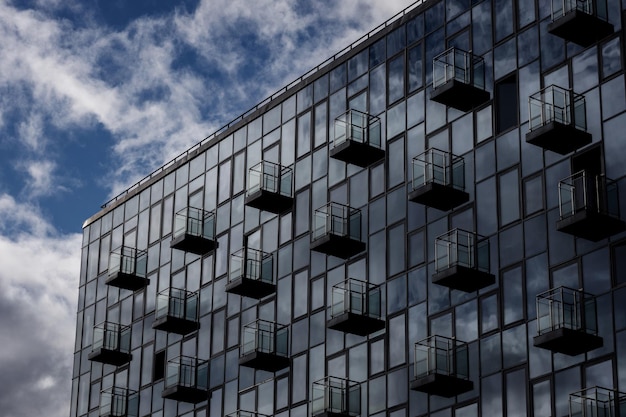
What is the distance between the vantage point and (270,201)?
56.9m

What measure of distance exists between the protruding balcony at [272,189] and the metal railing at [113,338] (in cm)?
1043

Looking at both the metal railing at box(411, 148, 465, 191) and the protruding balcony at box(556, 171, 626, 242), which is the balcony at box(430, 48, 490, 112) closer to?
the metal railing at box(411, 148, 465, 191)

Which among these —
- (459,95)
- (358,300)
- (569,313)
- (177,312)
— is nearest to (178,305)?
(177,312)

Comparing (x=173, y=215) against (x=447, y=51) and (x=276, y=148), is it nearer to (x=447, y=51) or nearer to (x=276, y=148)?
(x=276, y=148)

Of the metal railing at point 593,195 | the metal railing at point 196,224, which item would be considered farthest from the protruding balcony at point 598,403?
the metal railing at point 196,224

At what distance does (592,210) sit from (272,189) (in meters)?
17.7

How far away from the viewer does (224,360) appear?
58156mm

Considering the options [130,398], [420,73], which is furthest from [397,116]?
[130,398]

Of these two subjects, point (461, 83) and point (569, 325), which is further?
point (461, 83)

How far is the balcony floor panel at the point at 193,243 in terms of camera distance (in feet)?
199

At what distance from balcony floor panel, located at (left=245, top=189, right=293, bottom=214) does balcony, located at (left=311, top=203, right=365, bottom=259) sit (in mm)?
3125

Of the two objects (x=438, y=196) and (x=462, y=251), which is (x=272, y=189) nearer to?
(x=438, y=196)

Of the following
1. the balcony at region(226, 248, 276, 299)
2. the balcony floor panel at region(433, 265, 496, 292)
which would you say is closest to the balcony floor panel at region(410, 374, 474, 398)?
the balcony floor panel at region(433, 265, 496, 292)

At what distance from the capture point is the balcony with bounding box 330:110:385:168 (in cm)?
5228
